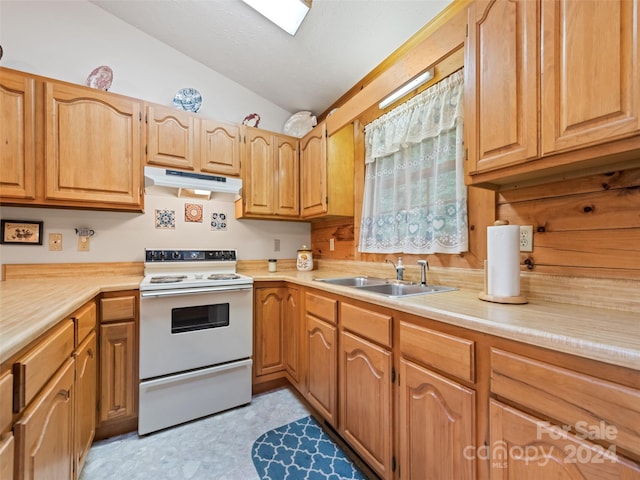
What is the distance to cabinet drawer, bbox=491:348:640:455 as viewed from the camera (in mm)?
600

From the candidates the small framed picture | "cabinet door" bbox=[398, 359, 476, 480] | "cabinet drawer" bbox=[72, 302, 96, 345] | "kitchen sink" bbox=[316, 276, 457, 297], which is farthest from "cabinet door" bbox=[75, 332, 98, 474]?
"cabinet door" bbox=[398, 359, 476, 480]

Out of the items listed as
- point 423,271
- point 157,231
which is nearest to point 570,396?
point 423,271

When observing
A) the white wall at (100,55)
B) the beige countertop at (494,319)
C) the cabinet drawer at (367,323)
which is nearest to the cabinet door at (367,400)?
the cabinet drawer at (367,323)

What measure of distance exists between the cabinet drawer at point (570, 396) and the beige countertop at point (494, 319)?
2.5 inches

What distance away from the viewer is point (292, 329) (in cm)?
212

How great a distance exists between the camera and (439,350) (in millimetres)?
995

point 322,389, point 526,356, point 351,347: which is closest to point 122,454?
point 322,389

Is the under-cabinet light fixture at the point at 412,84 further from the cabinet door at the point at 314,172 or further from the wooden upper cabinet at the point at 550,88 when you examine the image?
the cabinet door at the point at 314,172

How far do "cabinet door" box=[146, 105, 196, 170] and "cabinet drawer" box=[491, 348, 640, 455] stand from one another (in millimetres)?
2279

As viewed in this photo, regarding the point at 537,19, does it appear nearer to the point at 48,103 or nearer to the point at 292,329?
the point at 292,329

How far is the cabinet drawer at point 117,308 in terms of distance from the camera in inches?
63.4

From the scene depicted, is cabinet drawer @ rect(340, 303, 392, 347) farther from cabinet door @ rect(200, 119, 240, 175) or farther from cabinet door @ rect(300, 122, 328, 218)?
cabinet door @ rect(200, 119, 240, 175)

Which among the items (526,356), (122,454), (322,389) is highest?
(526,356)

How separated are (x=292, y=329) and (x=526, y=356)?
1.61m
